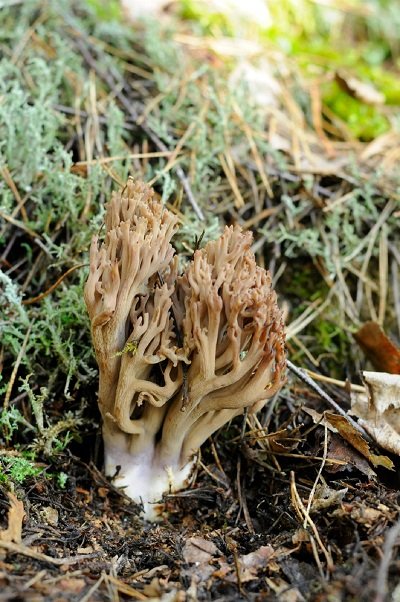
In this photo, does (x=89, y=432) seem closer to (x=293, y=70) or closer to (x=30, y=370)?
(x=30, y=370)

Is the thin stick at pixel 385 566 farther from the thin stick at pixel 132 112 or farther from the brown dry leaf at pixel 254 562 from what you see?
the thin stick at pixel 132 112

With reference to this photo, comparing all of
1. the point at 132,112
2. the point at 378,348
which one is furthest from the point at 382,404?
the point at 132,112

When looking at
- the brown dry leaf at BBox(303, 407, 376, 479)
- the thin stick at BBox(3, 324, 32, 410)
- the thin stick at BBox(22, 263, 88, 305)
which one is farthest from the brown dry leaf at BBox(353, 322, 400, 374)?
the thin stick at BBox(3, 324, 32, 410)

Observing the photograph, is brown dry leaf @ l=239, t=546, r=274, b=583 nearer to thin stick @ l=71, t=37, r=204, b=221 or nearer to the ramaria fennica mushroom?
the ramaria fennica mushroom

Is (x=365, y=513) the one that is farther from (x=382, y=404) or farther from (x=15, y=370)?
(x=15, y=370)

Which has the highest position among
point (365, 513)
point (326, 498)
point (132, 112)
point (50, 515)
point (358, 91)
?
point (358, 91)

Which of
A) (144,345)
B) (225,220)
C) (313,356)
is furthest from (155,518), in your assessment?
(225,220)

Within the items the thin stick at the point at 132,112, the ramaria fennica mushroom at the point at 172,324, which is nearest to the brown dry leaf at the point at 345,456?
the ramaria fennica mushroom at the point at 172,324
